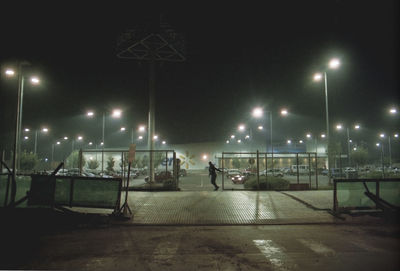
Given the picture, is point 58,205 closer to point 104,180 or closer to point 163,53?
point 104,180

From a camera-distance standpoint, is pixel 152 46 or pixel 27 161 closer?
pixel 152 46

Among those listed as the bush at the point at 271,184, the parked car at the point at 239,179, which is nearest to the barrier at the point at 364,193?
the bush at the point at 271,184

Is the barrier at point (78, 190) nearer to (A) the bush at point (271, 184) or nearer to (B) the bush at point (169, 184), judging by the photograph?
(B) the bush at point (169, 184)

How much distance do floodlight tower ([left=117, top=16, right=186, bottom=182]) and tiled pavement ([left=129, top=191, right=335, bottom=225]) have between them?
29.3 feet

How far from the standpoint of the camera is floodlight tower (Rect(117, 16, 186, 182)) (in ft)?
62.9

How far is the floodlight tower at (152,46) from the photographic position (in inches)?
755

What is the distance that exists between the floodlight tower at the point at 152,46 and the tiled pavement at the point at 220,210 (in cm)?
892

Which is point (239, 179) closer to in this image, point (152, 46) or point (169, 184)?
point (169, 184)

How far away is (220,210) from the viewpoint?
33.8ft

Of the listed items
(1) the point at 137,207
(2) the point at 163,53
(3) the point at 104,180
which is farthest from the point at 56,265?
(2) the point at 163,53

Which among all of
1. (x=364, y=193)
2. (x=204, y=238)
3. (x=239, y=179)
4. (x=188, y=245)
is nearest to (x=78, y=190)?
(x=188, y=245)

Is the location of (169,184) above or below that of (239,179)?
above

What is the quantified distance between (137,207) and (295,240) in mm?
6492

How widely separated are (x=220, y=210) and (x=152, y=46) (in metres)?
15.1
